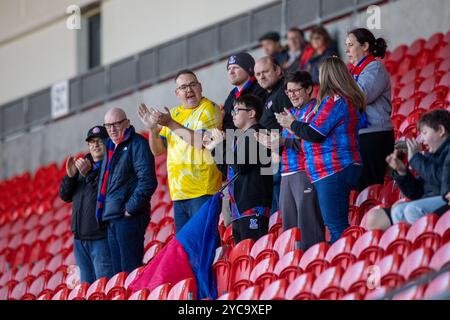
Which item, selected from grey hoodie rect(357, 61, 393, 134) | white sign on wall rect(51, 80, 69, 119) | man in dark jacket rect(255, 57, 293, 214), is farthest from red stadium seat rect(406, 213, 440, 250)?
white sign on wall rect(51, 80, 69, 119)

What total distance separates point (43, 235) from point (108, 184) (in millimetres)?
3850

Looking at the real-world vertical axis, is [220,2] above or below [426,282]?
above

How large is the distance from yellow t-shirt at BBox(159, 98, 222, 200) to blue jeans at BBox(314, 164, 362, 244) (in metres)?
1.09

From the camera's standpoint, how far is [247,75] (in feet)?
28.3

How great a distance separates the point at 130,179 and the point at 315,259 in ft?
6.25

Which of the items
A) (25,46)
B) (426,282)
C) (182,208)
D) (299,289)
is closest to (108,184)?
(182,208)

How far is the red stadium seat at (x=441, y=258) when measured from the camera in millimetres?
6307

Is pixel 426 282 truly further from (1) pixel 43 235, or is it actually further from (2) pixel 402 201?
(1) pixel 43 235

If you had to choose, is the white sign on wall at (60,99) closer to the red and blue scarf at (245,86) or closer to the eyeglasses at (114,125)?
the eyeglasses at (114,125)

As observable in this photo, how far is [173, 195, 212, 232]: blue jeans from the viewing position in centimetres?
843

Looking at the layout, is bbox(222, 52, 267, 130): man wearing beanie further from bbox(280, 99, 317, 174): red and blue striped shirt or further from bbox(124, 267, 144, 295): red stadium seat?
bbox(124, 267, 144, 295): red stadium seat

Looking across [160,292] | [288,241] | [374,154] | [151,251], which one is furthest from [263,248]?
[151,251]

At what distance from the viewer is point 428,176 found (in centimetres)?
702

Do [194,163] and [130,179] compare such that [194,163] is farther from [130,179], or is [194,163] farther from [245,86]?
[245,86]
